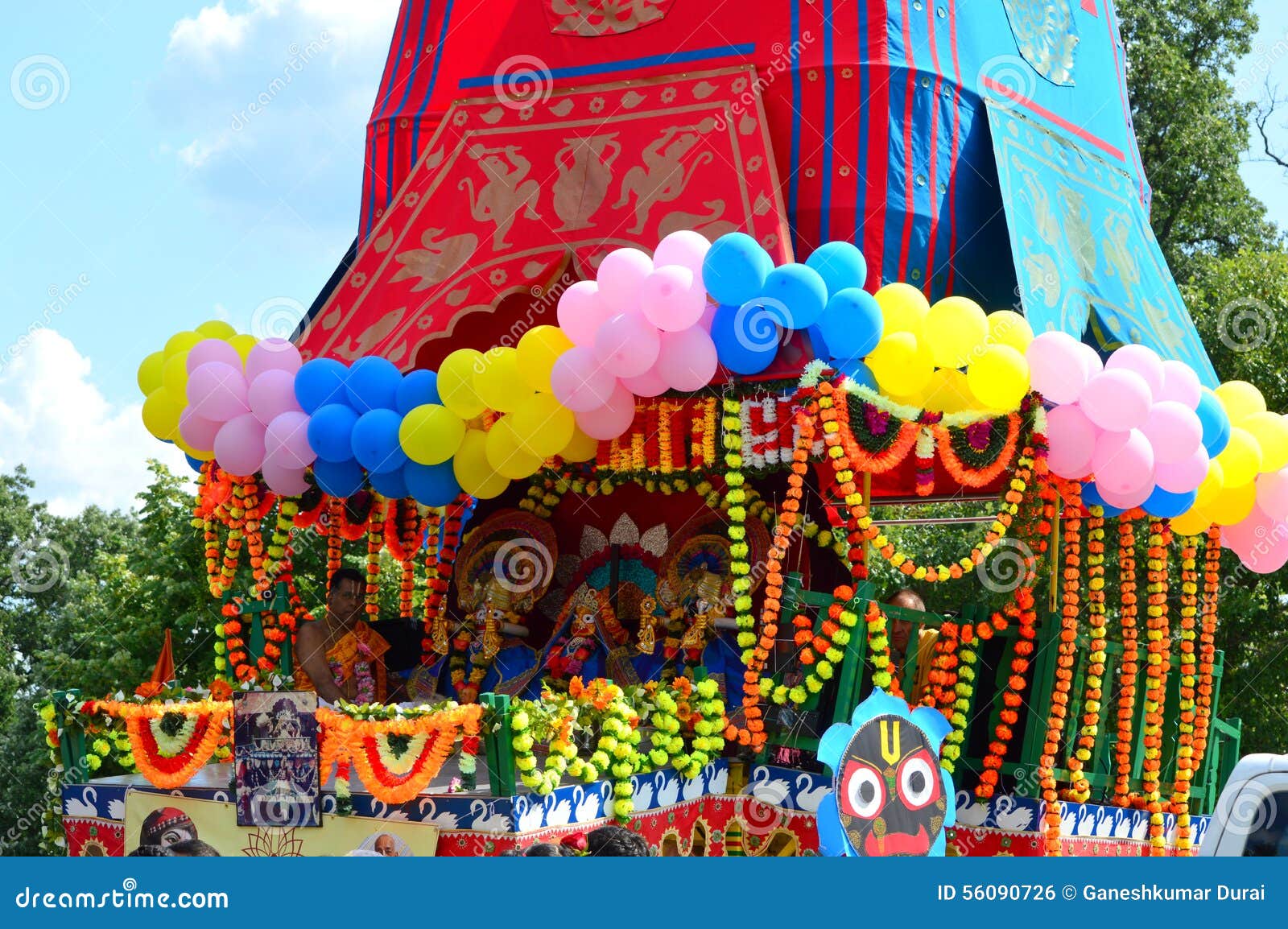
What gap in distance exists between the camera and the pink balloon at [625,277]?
8.23m

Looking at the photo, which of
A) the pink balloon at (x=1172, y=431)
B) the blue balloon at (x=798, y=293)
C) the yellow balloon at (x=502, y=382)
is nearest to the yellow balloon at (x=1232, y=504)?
the pink balloon at (x=1172, y=431)

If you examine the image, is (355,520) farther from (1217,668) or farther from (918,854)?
(1217,668)

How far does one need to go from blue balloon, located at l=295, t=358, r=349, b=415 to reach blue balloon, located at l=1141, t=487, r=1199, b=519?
4.89 m

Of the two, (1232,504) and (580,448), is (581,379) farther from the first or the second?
(1232,504)

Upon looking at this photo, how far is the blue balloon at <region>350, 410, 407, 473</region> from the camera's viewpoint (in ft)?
29.9

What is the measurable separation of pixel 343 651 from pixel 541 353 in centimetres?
287

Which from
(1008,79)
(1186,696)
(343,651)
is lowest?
(1186,696)

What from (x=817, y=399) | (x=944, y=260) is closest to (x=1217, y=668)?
(x=944, y=260)

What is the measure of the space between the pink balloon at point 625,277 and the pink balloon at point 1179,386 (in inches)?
123

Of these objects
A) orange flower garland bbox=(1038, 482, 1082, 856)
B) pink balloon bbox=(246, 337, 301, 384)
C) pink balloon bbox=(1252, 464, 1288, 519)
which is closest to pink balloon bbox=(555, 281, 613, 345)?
pink balloon bbox=(246, 337, 301, 384)

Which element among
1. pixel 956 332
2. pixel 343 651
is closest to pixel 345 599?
pixel 343 651

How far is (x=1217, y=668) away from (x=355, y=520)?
616cm

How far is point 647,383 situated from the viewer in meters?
8.48

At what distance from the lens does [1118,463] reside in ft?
28.5
